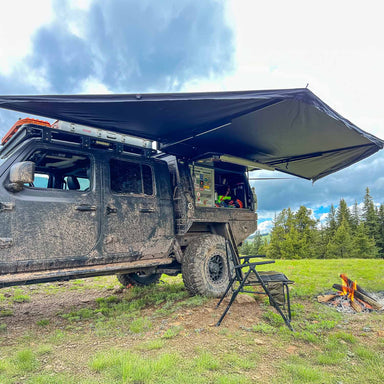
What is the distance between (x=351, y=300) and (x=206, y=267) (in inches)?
89.1

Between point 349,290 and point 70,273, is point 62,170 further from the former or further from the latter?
point 349,290

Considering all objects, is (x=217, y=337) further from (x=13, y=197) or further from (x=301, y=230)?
(x=301, y=230)

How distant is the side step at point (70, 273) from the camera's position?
3100mm

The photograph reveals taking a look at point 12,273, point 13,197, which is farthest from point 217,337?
point 13,197

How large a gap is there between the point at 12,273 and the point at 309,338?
10.9 feet

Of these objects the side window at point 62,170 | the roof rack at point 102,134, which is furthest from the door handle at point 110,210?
the roof rack at point 102,134

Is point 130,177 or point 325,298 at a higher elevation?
point 130,177

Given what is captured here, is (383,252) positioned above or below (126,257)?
below

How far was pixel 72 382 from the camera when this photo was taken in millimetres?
2170

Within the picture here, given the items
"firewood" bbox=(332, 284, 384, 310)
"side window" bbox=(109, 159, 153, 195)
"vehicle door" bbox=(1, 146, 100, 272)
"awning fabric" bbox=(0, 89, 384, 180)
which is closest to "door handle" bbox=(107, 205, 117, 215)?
"vehicle door" bbox=(1, 146, 100, 272)

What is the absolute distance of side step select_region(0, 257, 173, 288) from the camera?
3100 mm

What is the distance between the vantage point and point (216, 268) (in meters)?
5.01

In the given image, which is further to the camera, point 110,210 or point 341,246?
point 341,246

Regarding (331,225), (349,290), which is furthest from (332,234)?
(349,290)
